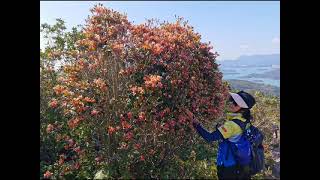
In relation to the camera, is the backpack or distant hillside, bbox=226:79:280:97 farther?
distant hillside, bbox=226:79:280:97

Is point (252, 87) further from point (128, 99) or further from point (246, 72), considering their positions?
point (128, 99)

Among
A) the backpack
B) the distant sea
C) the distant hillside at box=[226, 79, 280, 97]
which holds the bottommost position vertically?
the backpack

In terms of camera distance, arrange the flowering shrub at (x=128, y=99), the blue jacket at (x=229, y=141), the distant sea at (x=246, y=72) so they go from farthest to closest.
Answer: the distant sea at (x=246, y=72) < the blue jacket at (x=229, y=141) < the flowering shrub at (x=128, y=99)

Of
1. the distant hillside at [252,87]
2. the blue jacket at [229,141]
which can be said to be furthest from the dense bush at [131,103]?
the distant hillside at [252,87]

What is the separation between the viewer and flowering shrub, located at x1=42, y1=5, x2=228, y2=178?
6.33 metres

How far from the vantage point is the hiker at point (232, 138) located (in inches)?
260

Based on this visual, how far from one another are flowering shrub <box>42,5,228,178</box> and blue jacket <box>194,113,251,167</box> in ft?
1.04

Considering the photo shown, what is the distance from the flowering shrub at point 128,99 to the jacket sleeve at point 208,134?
0.16 m

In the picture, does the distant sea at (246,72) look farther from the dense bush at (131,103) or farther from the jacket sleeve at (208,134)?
the jacket sleeve at (208,134)

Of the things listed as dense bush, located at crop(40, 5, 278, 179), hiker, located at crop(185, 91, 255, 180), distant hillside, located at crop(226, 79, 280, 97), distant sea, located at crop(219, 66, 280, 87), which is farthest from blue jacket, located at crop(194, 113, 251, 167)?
distant sea, located at crop(219, 66, 280, 87)

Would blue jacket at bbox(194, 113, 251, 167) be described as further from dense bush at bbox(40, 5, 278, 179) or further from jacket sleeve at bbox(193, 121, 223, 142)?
dense bush at bbox(40, 5, 278, 179)
